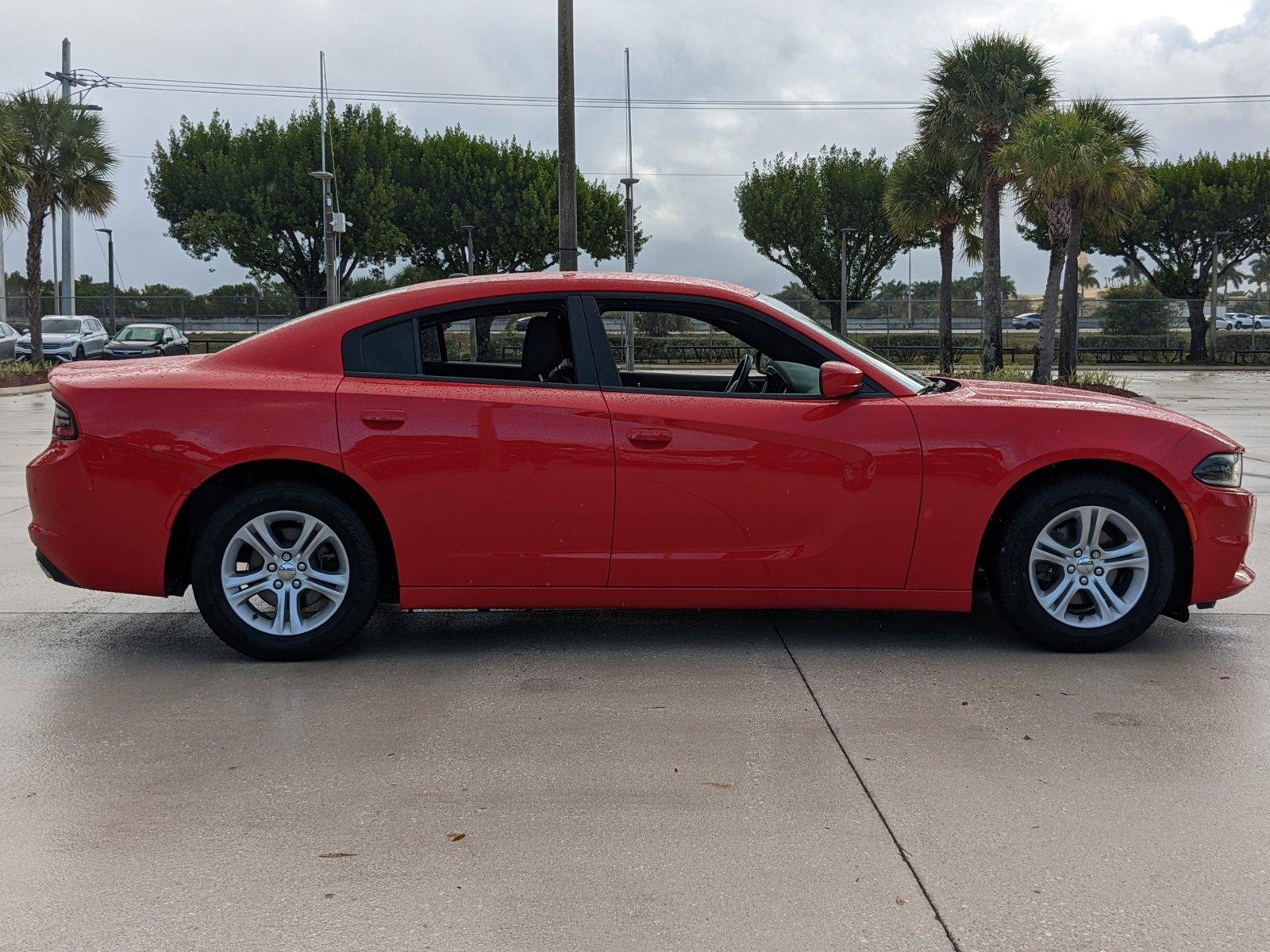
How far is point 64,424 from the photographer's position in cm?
496

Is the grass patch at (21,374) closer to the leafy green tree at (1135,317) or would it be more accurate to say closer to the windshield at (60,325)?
the windshield at (60,325)

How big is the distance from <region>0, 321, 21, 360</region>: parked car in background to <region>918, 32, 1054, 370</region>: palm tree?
26.4 m

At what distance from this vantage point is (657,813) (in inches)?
135

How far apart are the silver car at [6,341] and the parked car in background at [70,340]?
0.89 meters

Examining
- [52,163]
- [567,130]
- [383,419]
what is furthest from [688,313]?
[52,163]

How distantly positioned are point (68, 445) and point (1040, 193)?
25211 millimetres

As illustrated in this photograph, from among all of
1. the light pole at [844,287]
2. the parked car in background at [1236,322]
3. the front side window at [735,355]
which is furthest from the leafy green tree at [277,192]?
the front side window at [735,355]

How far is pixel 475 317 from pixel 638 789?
2323 mm

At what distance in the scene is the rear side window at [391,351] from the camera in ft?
16.5

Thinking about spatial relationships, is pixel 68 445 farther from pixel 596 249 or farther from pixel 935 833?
pixel 596 249

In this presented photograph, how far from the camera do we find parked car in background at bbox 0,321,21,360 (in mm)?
35188

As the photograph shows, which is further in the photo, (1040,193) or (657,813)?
(1040,193)

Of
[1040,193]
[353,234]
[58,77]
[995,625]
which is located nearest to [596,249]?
[353,234]

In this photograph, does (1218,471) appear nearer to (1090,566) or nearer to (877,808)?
(1090,566)
